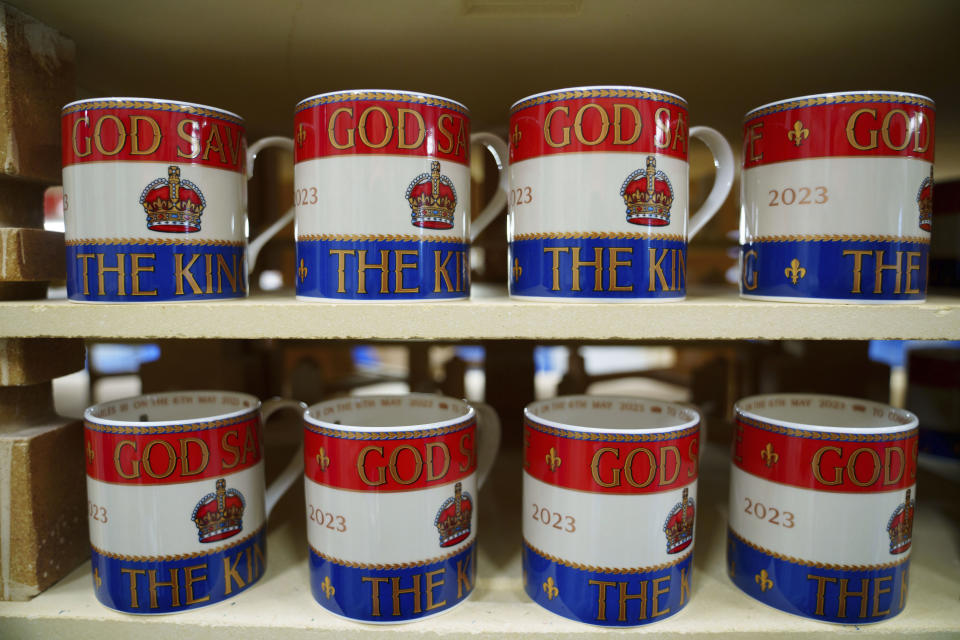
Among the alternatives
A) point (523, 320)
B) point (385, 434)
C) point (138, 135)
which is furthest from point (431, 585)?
point (138, 135)

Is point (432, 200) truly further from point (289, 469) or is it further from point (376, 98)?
point (289, 469)

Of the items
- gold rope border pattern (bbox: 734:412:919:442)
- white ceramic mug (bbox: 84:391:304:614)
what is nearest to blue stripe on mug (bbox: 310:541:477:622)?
white ceramic mug (bbox: 84:391:304:614)

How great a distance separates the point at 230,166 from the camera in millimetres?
575

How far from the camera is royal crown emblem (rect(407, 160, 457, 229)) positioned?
1.74ft

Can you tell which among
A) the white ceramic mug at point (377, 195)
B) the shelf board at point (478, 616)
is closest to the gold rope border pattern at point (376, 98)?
the white ceramic mug at point (377, 195)

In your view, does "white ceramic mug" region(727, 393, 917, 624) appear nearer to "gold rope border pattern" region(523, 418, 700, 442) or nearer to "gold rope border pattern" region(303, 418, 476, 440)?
"gold rope border pattern" region(523, 418, 700, 442)

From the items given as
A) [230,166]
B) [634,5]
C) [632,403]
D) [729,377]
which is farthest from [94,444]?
[729,377]

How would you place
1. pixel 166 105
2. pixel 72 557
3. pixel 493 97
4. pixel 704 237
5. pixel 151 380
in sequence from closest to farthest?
pixel 166 105 < pixel 72 557 < pixel 493 97 < pixel 151 380 < pixel 704 237

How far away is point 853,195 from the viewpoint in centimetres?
51

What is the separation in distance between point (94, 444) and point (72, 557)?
171 millimetres

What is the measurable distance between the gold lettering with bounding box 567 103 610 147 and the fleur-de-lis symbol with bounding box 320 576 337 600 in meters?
0.45

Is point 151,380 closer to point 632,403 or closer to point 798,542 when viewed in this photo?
point 632,403

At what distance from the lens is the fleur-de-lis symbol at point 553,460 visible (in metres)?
0.54

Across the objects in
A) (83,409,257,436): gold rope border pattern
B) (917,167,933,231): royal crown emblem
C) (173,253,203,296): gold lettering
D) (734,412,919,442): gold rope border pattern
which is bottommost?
(734,412,919,442): gold rope border pattern
